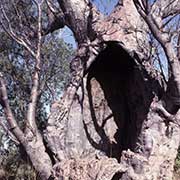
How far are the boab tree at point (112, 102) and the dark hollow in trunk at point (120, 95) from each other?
0.06ft

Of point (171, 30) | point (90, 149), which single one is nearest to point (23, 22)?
point (90, 149)

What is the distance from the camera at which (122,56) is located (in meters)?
8.17

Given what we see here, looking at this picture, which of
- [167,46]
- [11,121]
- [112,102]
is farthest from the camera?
[112,102]

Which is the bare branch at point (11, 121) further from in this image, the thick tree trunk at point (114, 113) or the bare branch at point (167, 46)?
the bare branch at point (167, 46)

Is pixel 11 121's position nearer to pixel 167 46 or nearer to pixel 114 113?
pixel 114 113

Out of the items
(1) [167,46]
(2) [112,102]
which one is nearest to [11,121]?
(2) [112,102]

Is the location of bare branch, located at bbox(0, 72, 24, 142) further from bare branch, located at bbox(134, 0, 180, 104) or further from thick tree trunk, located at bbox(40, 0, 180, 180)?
bare branch, located at bbox(134, 0, 180, 104)

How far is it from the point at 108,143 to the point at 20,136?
5.44ft

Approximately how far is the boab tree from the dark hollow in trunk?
2 centimetres

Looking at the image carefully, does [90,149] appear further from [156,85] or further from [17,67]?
[17,67]

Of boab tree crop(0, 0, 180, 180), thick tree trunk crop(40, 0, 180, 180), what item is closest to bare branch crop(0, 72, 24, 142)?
boab tree crop(0, 0, 180, 180)

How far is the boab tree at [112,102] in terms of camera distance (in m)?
6.68

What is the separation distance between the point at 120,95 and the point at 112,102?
208mm

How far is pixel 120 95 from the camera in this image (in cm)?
870
